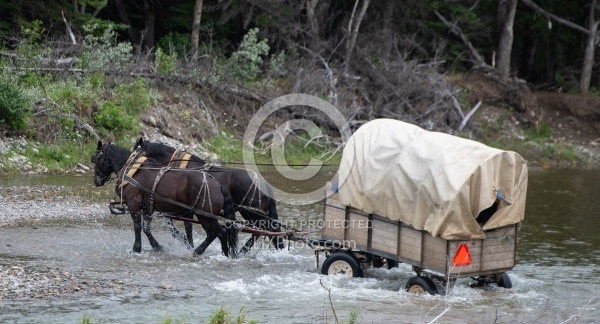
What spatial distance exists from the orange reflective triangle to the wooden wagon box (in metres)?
0.03

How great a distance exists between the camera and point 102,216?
60.2 feet

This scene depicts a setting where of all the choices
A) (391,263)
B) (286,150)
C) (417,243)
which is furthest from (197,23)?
(417,243)

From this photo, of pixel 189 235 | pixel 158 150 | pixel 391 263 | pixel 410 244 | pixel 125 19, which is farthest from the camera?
pixel 125 19

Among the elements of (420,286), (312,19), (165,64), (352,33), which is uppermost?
(312,19)

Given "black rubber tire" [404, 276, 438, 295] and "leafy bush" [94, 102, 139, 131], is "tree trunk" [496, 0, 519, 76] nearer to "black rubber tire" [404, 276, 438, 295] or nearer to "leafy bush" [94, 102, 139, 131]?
"leafy bush" [94, 102, 139, 131]

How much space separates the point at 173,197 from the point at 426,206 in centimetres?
481

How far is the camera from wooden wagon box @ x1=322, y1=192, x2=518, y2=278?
12.3 meters

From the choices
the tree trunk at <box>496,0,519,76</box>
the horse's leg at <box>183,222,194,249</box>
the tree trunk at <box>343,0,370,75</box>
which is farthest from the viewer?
the tree trunk at <box>496,0,519,76</box>

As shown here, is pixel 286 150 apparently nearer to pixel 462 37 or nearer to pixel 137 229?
pixel 137 229

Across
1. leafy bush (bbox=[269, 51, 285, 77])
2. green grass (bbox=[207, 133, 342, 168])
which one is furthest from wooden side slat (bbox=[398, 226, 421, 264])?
leafy bush (bbox=[269, 51, 285, 77])

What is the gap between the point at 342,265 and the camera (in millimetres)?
13703

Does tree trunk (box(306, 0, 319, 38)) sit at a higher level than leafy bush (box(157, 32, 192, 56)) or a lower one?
higher

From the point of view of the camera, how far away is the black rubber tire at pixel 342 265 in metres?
13.6

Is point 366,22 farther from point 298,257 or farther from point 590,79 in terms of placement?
point 298,257
